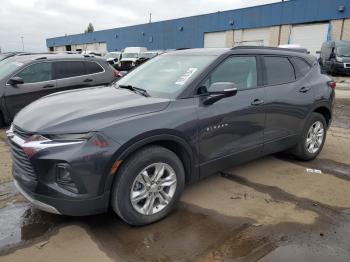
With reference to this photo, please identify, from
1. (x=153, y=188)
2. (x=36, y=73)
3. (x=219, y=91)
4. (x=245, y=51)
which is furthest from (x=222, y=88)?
(x=36, y=73)

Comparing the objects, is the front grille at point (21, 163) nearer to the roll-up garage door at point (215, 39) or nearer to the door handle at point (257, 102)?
the door handle at point (257, 102)

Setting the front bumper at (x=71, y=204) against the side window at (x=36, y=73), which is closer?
the front bumper at (x=71, y=204)

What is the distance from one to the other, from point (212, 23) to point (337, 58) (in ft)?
63.5

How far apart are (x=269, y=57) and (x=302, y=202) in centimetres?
192

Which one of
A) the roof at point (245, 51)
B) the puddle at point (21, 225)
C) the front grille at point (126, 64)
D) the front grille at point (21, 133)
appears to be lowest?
the puddle at point (21, 225)

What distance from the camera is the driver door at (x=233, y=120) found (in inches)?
137

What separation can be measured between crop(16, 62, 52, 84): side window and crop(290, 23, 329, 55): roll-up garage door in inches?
935

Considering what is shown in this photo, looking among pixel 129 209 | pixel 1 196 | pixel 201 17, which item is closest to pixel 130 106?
pixel 129 209

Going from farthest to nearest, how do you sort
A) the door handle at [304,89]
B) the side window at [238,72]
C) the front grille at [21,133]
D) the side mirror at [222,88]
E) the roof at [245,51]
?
the door handle at [304,89], the roof at [245,51], the side window at [238,72], the side mirror at [222,88], the front grille at [21,133]

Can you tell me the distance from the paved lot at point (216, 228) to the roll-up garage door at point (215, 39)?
103 feet

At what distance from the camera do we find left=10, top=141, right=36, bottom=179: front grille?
2850 millimetres

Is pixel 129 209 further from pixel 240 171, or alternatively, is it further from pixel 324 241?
pixel 240 171

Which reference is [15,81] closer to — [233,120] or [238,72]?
[238,72]

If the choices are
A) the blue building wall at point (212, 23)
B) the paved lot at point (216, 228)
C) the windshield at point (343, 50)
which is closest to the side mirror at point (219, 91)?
the paved lot at point (216, 228)
